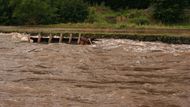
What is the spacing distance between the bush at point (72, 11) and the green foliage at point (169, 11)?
1147 cm

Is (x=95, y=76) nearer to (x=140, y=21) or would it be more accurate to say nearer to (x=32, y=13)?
(x=32, y=13)

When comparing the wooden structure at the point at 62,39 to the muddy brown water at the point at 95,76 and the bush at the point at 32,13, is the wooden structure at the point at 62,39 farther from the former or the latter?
the bush at the point at 32,13

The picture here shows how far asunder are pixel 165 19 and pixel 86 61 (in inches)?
1477

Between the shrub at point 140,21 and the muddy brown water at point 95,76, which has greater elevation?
the muddy brown water at point 95,76

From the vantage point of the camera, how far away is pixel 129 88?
2417 centimetres

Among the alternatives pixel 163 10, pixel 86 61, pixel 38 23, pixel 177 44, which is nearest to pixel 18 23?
pixel 38 23

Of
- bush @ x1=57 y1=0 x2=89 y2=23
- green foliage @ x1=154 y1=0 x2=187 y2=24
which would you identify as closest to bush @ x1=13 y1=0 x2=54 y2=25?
bush @ x1=57 y1=0 x2=89 y2=23

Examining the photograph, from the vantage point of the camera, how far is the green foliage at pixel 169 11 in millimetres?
68062

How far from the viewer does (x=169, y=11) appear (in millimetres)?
67938

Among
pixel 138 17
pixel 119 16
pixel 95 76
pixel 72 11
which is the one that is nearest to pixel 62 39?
pixel 95 76

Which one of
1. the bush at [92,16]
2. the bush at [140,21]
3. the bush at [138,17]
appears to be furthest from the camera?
the bush at [92,16]

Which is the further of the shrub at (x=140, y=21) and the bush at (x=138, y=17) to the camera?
the bush at (x=138, y=17)

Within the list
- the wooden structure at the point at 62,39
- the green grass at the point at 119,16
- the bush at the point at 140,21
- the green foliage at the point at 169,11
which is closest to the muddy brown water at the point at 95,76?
the wooden structure at the point at 62,39

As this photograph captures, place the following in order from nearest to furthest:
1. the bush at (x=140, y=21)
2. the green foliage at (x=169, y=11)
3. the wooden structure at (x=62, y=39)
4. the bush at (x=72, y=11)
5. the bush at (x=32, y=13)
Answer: the wooden structure at (x=62, y=39) → the bush at (x=32, y=13) → the bush at (x=140, y=21) → the green foliage at (x=169, y=11) → the bush at (x=72, y=11)
